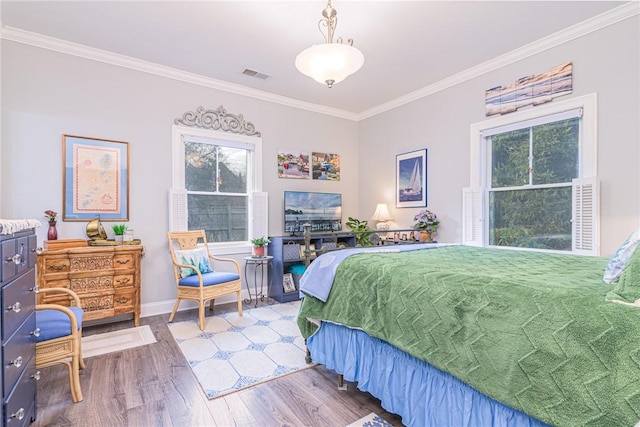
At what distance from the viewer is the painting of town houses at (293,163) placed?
4480mm

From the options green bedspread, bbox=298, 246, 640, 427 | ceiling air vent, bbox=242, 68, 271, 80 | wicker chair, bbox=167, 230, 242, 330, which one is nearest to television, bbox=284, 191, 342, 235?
wicker chair, bbox=167, 230, 242, 330

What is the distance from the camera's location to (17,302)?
1377mm

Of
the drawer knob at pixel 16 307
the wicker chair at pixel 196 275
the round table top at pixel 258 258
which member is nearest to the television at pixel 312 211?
the round table top at pixel 258 258

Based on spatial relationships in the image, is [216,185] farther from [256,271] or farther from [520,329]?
[520,329]

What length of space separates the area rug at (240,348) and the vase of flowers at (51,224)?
56.4 inches

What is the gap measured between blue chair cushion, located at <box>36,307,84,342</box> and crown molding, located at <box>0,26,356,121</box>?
8.74 feet

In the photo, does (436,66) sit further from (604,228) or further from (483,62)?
(604,228)

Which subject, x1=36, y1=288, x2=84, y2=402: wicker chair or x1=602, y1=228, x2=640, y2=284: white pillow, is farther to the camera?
x1=36, y1=288, x2=84, y2=402: wicker chair

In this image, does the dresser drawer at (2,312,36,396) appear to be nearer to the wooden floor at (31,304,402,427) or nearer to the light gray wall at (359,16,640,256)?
the wooden floor at (31,304,402,427)

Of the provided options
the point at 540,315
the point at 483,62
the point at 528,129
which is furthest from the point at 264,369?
the point at 483,62

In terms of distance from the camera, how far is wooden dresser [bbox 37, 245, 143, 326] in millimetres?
2715

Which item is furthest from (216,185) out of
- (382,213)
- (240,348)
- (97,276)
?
(382,213)

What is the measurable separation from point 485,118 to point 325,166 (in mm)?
2350

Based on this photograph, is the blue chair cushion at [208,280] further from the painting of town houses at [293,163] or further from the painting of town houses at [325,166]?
the painting of town houses at [325,166]
